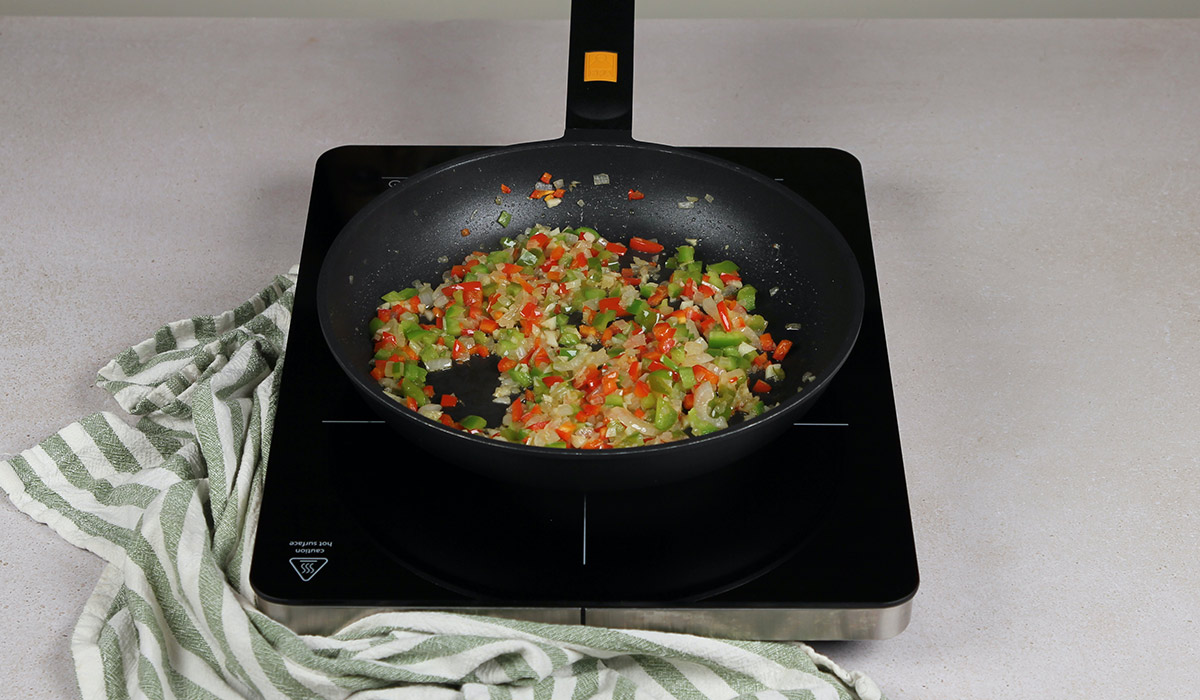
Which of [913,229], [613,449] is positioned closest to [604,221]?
[913,229]

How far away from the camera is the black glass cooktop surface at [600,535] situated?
3.58ft

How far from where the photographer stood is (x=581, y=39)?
4.75ft

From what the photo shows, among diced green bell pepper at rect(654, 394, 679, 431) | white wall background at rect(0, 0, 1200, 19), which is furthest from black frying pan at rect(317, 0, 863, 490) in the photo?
white wall background at rect(0, 0, 1200, 19)

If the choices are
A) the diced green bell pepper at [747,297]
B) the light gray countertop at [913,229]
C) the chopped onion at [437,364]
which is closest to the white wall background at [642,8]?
the light gray countertop at [913,229]

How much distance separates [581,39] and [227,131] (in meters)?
0.64

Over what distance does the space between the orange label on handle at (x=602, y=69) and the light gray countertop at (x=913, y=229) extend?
1.33 feet

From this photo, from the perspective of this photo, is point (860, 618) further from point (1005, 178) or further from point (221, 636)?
point (1005, 178)

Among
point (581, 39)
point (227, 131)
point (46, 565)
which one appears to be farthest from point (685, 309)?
point (227, 131)

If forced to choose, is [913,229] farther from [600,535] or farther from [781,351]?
[600,535]

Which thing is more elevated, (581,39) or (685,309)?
(581,39)

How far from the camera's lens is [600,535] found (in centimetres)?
114

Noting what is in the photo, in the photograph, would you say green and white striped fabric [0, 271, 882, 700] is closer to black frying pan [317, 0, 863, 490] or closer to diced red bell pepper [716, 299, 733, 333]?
black frying pan [317, 0, 863, 490]

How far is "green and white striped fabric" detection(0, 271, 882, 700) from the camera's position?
3.51 feet

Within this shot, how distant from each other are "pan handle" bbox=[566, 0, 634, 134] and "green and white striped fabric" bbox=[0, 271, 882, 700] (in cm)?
50
